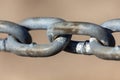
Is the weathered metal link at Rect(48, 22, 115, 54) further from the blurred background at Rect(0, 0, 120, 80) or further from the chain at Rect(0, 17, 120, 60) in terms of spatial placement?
the blurred background at Rect(0, 0, 120, 80)

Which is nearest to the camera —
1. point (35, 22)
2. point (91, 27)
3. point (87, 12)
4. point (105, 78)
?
point (91, 27)

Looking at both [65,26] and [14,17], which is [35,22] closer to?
[65,26]

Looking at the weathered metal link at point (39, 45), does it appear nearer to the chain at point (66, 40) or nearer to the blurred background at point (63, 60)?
the chain at point (66, 40)

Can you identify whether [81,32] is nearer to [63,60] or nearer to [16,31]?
[16,31]

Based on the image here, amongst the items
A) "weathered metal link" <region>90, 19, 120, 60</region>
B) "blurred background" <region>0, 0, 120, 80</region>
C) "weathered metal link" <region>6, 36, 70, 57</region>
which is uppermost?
"weathered metal link" <region>90, 19, 120, 60</region>

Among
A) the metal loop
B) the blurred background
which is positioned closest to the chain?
the metal loop

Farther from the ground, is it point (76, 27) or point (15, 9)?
point (76, 27)

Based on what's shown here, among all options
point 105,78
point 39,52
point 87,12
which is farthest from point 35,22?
point 87,12
